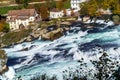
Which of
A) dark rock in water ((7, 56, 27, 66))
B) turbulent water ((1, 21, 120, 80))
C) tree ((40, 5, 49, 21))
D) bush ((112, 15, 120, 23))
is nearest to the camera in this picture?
turbulent water ((1, 21, 120, 80))

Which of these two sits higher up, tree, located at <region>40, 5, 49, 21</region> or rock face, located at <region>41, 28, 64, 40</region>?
tree, located at <region>40, 5, 49, 21</region>

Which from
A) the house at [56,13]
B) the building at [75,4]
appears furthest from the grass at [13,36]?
the building at [75,4]

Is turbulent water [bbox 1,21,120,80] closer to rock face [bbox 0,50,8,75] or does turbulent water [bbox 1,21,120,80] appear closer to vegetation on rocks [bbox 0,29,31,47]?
rock face [bbox 0,50,8,75]

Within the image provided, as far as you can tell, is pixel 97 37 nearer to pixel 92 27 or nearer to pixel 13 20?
pixel 92 27

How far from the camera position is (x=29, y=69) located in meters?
35.6

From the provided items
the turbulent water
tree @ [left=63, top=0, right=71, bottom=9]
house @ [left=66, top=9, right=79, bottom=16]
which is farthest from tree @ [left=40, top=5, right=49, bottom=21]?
the turbulent water

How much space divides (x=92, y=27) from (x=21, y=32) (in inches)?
388

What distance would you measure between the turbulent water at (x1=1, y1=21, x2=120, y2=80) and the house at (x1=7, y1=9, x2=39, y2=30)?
336 inches

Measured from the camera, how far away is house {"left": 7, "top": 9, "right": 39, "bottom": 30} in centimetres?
5662

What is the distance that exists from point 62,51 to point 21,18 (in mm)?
17758

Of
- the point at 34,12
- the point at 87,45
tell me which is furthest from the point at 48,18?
the point at 87,45

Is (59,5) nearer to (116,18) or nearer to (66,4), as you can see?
(66,4)

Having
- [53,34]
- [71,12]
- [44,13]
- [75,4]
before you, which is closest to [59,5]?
[75,4]

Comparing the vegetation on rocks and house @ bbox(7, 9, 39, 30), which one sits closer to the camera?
the vegetation on rocks
